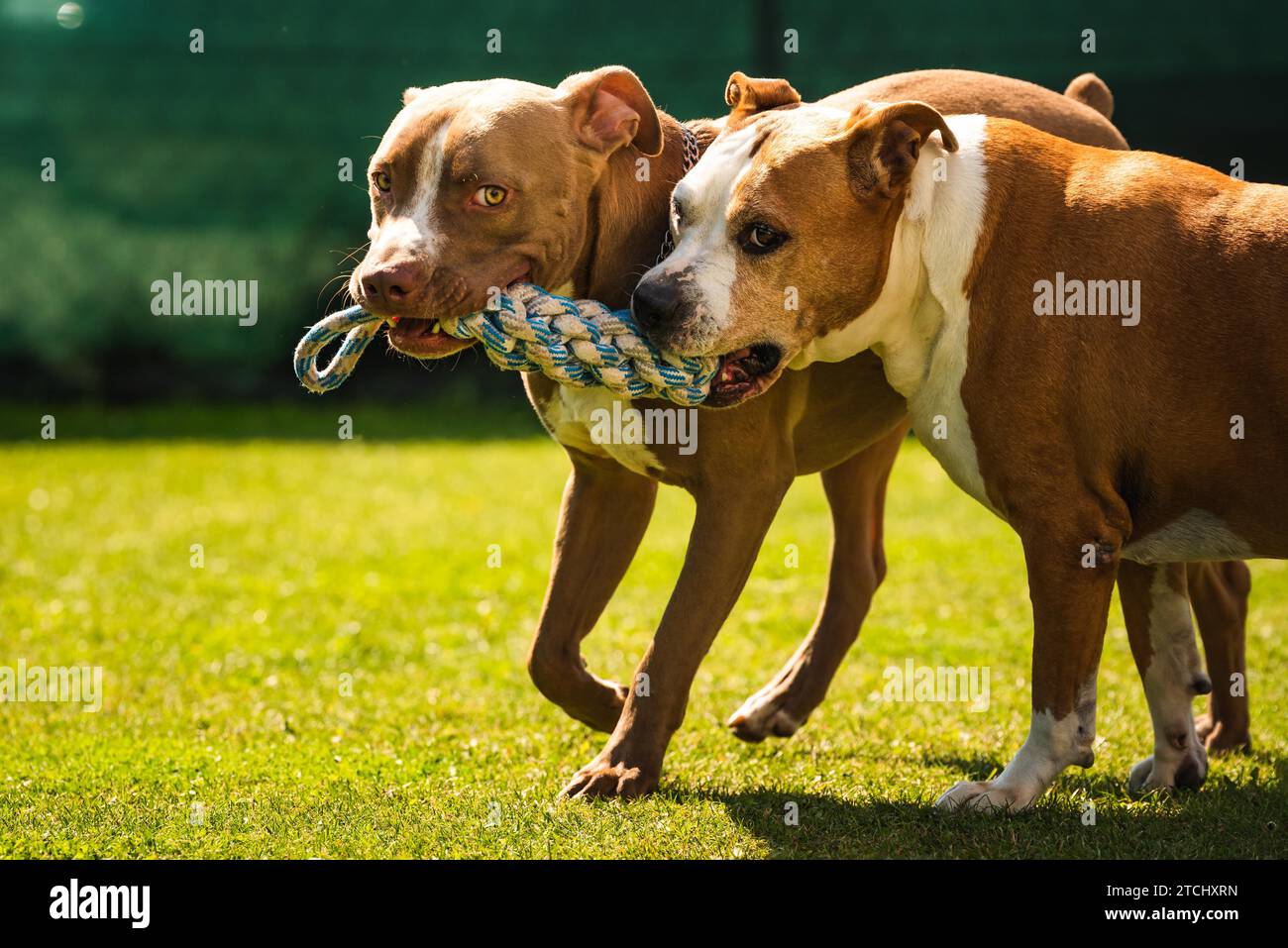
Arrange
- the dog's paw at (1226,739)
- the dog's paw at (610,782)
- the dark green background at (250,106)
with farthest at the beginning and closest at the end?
the dark green background at (250,106) < the dog's paw at (1226,739) < the dog's paw at (610,782)

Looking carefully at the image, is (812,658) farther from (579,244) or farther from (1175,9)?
(1175,9)

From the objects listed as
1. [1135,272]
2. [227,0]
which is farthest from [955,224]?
[227,0]

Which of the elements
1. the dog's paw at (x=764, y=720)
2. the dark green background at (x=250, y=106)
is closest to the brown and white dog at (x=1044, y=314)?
the dog's paw at (x=764, y=720)

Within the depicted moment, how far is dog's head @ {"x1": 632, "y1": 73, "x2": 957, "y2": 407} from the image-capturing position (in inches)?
161

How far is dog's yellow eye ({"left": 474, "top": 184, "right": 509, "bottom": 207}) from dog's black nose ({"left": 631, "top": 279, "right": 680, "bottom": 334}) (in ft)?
1.52

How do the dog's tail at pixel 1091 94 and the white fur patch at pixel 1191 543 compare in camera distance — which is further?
the dog's tail at pixel 1091 94

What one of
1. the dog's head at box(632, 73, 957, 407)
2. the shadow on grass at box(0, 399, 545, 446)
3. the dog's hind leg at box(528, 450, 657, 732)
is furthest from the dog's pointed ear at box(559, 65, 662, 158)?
the shadow on grass at box(0, 399, 545, 446)

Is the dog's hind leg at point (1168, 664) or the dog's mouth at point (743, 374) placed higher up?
the dog's mouth at point (743, 374)

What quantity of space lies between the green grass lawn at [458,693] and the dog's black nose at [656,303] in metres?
1.34

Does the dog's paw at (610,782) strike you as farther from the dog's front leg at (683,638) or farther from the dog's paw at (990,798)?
the dog's paw at (990,798)

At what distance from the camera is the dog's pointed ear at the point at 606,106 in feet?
14.7

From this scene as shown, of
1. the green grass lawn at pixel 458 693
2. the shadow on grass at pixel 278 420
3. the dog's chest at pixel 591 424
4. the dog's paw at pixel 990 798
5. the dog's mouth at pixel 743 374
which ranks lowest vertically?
the shadow on grass at pixel 278 420

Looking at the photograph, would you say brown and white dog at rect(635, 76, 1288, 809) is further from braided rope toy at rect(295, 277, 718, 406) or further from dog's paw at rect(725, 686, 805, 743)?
dog's paw at rect(725, 686, 805, 743)
